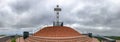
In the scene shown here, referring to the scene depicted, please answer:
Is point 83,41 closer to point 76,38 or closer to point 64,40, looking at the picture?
point 76,38

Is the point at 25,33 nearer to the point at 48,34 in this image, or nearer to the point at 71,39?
the point at 48,34

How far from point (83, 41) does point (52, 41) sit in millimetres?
8878

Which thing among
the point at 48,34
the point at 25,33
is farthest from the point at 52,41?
the point at 25,33

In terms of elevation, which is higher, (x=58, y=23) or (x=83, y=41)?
(x=58, y=23)

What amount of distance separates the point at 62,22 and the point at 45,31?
5583mm

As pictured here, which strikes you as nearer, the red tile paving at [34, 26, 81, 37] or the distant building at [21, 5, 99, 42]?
the distant building at [21, 5, 99, 42]

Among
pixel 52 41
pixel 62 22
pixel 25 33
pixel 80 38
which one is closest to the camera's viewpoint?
pixel 52 41

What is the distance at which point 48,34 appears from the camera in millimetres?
52781

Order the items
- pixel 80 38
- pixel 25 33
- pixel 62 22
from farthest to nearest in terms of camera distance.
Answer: pixel 25 33 → pixel 62 22 → pixel 80 38

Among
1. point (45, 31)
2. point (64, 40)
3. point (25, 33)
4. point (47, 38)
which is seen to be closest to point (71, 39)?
point (64, 40)

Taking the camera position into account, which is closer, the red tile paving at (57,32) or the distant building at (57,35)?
the distant building at (57,35)

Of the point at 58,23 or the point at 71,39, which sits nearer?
the point at 71,39

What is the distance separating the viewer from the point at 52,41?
1854 inches

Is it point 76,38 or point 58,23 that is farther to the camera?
point 58,23
